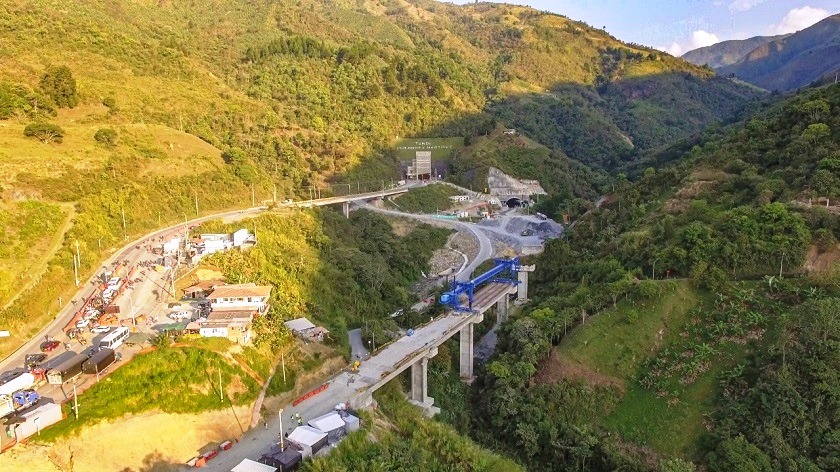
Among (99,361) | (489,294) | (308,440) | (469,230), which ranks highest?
(99,361)

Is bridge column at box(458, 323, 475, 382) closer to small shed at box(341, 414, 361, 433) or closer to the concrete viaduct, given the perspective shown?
the concrete viaduct

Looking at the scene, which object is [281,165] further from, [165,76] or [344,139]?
[165,76]

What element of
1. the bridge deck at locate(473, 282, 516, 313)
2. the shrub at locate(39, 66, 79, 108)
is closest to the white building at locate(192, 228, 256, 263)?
the bridge deck at locate(473, 282, 516, 313)

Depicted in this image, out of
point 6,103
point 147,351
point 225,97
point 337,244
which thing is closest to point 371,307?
point 337,244

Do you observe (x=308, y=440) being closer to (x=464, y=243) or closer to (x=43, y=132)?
(x=43, y=132)

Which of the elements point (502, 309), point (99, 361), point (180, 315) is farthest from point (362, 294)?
point (99, 361)

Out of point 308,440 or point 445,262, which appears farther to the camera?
point 445,262

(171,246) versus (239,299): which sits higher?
(171,246)
